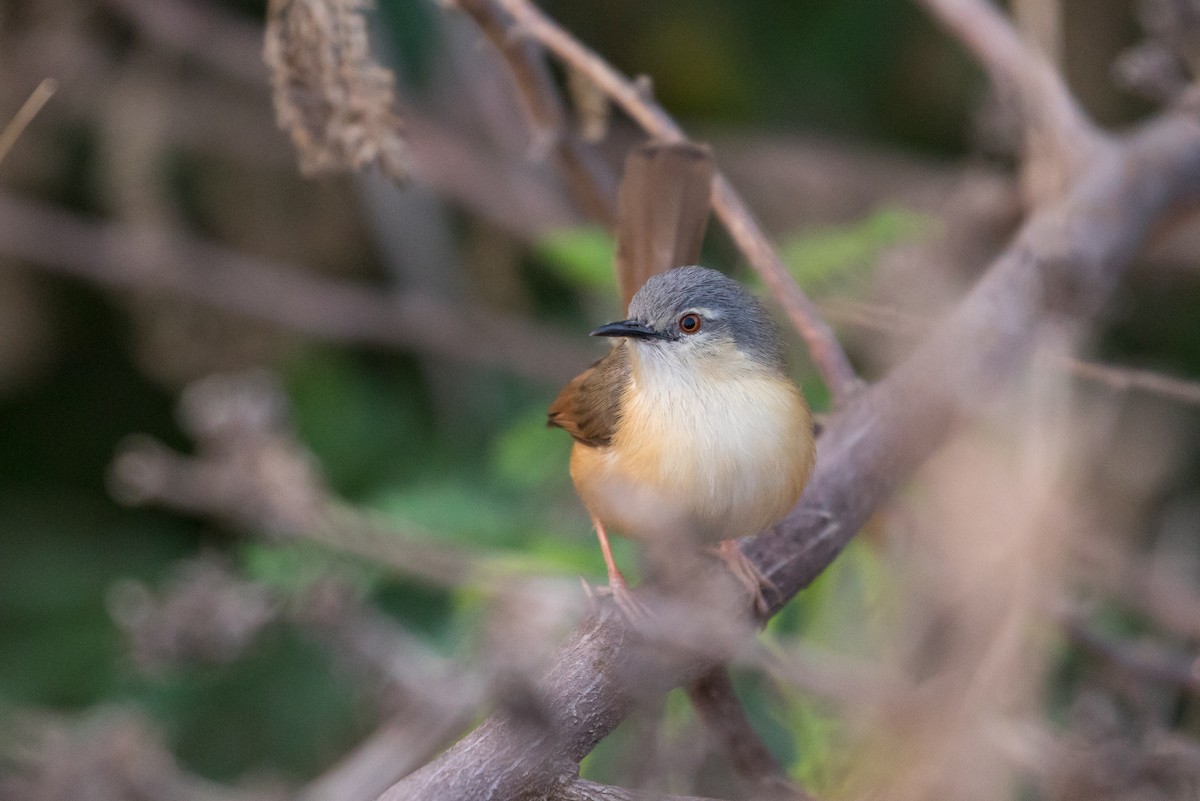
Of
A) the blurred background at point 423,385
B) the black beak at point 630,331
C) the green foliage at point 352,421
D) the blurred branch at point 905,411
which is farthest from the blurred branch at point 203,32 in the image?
the black beak at point 630,331

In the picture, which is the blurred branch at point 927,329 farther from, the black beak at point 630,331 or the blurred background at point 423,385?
the black beak at point 630,331

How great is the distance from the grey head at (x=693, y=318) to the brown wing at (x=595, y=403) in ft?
0.47

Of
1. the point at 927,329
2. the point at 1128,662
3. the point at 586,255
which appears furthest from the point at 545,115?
the point at 1128,662

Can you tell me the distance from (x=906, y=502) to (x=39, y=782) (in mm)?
2529

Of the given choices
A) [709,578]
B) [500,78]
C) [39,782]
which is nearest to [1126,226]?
[709,578]

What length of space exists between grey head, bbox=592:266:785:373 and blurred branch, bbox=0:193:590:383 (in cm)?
235

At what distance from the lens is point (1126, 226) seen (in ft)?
10.4

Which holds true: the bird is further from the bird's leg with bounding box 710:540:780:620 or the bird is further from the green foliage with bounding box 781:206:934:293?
the green foliage with bounding box 781:206:934:293

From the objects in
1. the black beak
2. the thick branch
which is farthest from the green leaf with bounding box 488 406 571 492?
the thick branch

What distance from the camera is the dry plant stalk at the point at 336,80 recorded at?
2371 mm

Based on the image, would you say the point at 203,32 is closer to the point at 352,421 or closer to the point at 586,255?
the point at 352,421

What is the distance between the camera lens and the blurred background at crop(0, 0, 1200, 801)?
9.77ft

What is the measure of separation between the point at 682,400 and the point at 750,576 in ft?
1.36

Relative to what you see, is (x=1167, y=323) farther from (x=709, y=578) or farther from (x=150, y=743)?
(x=150, y=743)
